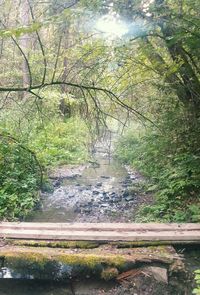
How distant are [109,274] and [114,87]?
3.85m

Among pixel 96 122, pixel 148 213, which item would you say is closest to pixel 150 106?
pixel 148 213

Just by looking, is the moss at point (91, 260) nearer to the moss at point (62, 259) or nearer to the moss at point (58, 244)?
the moss at point (62, 259)

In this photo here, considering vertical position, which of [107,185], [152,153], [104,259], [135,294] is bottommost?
[135,294]

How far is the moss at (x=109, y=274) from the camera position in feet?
14.9

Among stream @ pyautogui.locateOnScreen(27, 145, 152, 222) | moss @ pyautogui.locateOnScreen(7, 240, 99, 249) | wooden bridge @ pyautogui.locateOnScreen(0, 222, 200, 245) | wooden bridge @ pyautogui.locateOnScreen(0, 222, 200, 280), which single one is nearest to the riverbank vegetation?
stream @ pyautogui.locateOnScreen(27, 145, 152, 222)

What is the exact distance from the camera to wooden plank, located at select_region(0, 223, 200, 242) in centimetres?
509

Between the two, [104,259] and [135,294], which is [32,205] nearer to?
[104,259]

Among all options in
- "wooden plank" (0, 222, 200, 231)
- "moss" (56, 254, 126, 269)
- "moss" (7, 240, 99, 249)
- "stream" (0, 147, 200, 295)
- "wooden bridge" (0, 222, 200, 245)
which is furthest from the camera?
"wooden plank" (0, 222, 200, 231)

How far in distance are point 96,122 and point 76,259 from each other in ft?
7.03

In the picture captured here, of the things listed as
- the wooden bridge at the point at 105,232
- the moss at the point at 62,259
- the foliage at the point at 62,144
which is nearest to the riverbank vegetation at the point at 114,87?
the foliage at the point at 62,144

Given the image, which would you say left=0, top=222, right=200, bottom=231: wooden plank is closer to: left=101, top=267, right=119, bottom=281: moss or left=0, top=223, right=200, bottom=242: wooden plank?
left=0, top=223, right=200, bottom=242: wooden plank

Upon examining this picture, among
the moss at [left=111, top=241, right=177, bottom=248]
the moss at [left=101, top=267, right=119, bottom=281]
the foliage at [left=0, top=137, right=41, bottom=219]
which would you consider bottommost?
the moss at [left=101, top=267, right=119, bottom=281]

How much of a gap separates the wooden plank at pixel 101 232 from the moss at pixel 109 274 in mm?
581

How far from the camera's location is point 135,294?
4.36 m
